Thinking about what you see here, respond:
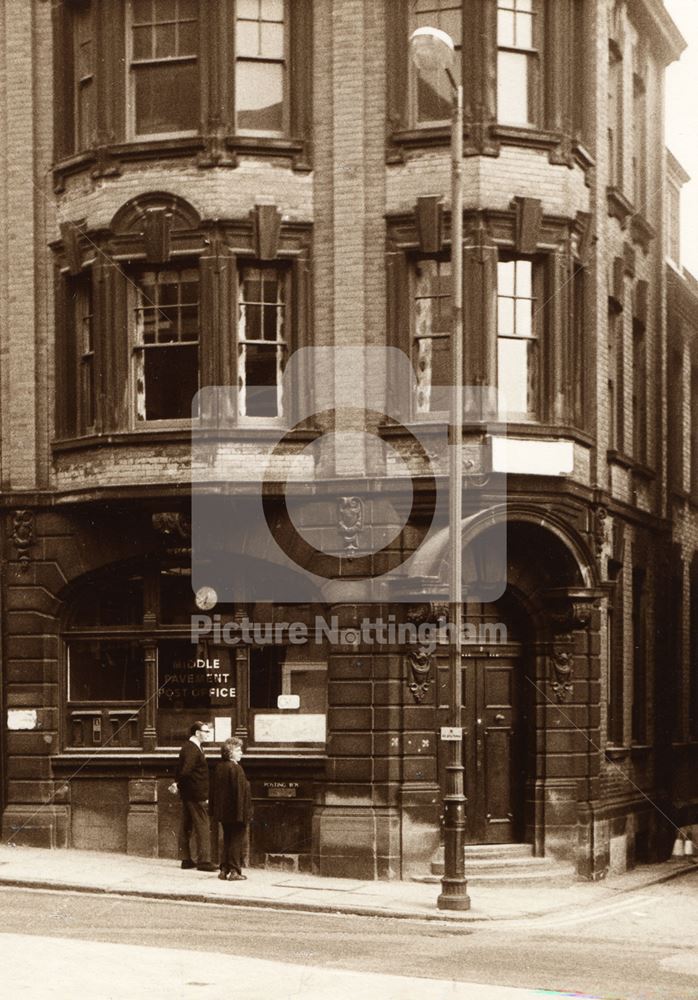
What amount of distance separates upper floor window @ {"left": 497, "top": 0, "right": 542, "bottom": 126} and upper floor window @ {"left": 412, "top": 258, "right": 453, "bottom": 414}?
2201 millimetres

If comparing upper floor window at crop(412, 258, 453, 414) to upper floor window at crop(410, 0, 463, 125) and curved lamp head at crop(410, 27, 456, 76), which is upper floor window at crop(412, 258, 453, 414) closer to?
upper floor window at crop(410, 0, 463, 125)

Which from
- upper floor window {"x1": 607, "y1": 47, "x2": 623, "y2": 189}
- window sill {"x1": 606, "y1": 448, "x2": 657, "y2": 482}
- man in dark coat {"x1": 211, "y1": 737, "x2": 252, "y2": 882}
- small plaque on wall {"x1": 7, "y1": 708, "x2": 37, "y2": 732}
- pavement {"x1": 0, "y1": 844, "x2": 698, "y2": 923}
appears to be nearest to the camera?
pavement {"x1": 0, "y1": 844, "x2": 698, "y2": 923}

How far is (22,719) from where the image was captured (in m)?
24.8

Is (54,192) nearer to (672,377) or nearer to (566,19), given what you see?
(566,19)

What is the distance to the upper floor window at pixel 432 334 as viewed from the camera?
934 inches

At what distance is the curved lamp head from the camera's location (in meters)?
19.5

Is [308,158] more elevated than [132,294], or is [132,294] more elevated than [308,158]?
[308,158]

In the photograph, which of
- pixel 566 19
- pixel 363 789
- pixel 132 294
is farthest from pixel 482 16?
pixel 363 789

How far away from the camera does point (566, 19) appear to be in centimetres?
2430

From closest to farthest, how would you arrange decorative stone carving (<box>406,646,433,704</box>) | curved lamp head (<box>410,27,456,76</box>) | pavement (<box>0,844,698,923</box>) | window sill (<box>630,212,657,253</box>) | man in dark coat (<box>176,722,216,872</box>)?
curved lamp head (<box>410,27,456,76</box>)
pavement (<box>0,844,698,923</box>)
man in dark coat (<box>176,722,216,872</box>)
decorative stone carving (<box>406,646,433,704</box>)
window sill (<box>630,212,657,253</box>)

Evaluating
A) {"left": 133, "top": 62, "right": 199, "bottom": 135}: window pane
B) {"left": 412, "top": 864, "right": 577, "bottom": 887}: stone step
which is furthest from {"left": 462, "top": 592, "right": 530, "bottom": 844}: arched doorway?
{"left": 133, "top": 62, "right": 199, "bottom": 135}: window pane

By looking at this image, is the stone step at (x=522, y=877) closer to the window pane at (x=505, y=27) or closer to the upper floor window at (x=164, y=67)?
the upper floor window at (x=164, y=67)

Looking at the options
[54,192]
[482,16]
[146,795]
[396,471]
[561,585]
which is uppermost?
[482,16]

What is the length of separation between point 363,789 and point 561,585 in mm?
3724
